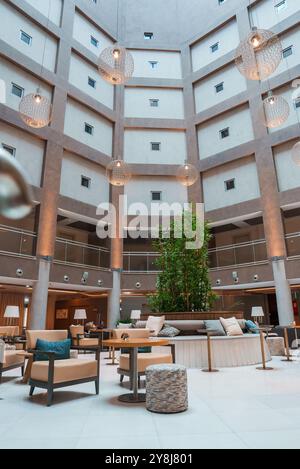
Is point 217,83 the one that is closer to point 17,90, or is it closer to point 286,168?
point 286,168

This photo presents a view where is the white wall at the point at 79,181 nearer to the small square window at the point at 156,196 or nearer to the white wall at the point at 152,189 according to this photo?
the white wall at the point at 152,189

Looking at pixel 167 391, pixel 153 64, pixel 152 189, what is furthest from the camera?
pixel 153 64

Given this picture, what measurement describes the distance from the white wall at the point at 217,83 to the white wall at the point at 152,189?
170 inches

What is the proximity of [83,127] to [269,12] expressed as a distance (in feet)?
33.5

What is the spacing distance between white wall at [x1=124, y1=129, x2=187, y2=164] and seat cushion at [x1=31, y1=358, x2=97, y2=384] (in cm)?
1304

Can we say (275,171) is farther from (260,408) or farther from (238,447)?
(238,447)

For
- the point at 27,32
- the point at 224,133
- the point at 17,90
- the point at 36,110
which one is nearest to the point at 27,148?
the point at 17,90

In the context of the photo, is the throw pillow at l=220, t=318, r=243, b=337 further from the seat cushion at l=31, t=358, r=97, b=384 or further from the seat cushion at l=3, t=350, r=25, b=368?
the seat cushion at l=3, t=350, r=25, b=368

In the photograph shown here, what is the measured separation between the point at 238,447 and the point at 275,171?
42.3 ft

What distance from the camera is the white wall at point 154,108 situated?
16.8m

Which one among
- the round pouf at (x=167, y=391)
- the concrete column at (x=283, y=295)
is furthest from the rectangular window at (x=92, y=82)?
the round pouf at (x=167, y=391)

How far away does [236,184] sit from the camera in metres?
14.7

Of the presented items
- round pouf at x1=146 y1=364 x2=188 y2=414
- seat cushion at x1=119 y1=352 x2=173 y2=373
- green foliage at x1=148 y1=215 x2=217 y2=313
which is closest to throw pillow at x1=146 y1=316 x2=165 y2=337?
green foliage at x1=148 y1=215 x2=217 y2=313

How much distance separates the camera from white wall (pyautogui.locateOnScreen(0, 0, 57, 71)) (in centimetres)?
1260
